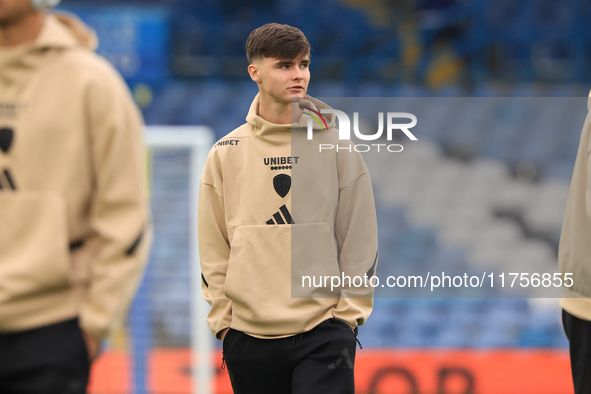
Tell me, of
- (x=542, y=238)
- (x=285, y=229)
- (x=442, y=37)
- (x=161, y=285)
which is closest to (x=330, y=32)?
(x=442, y=37)

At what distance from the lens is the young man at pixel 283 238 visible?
7.43 ft

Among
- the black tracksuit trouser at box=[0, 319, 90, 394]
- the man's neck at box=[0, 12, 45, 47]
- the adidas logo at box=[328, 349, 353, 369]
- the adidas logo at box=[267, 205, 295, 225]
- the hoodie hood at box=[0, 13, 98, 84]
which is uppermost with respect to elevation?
the man's neck at box=[0, 12, 45, 47]

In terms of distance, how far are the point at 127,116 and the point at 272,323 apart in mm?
917

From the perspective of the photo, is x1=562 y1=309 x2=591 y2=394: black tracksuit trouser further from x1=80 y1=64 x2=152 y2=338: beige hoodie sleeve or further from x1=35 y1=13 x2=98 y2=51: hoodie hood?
x1=35 y1=13 x2=98 y2=51: hoodie hood

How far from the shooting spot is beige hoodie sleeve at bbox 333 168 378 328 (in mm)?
2307

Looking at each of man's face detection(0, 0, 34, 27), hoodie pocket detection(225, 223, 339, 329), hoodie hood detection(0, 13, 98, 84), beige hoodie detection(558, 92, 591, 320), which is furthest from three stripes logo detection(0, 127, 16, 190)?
beige hoodie detection(558, 92, 591, 320)

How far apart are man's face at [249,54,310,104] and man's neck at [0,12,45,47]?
0.88m

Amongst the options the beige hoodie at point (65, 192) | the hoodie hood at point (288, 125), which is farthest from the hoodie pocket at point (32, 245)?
the hoodie hood at point (288, 125)

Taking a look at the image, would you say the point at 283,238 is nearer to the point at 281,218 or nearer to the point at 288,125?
the point at 281,218

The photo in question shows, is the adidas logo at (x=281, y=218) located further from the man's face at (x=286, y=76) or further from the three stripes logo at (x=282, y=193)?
the man's face at (x=286, y=76)

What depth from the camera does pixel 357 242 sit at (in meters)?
2.36

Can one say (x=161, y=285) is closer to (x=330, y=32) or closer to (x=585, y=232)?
(x=585, y=232)

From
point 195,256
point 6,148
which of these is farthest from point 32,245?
point 195,256

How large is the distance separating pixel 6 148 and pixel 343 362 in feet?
4.17
